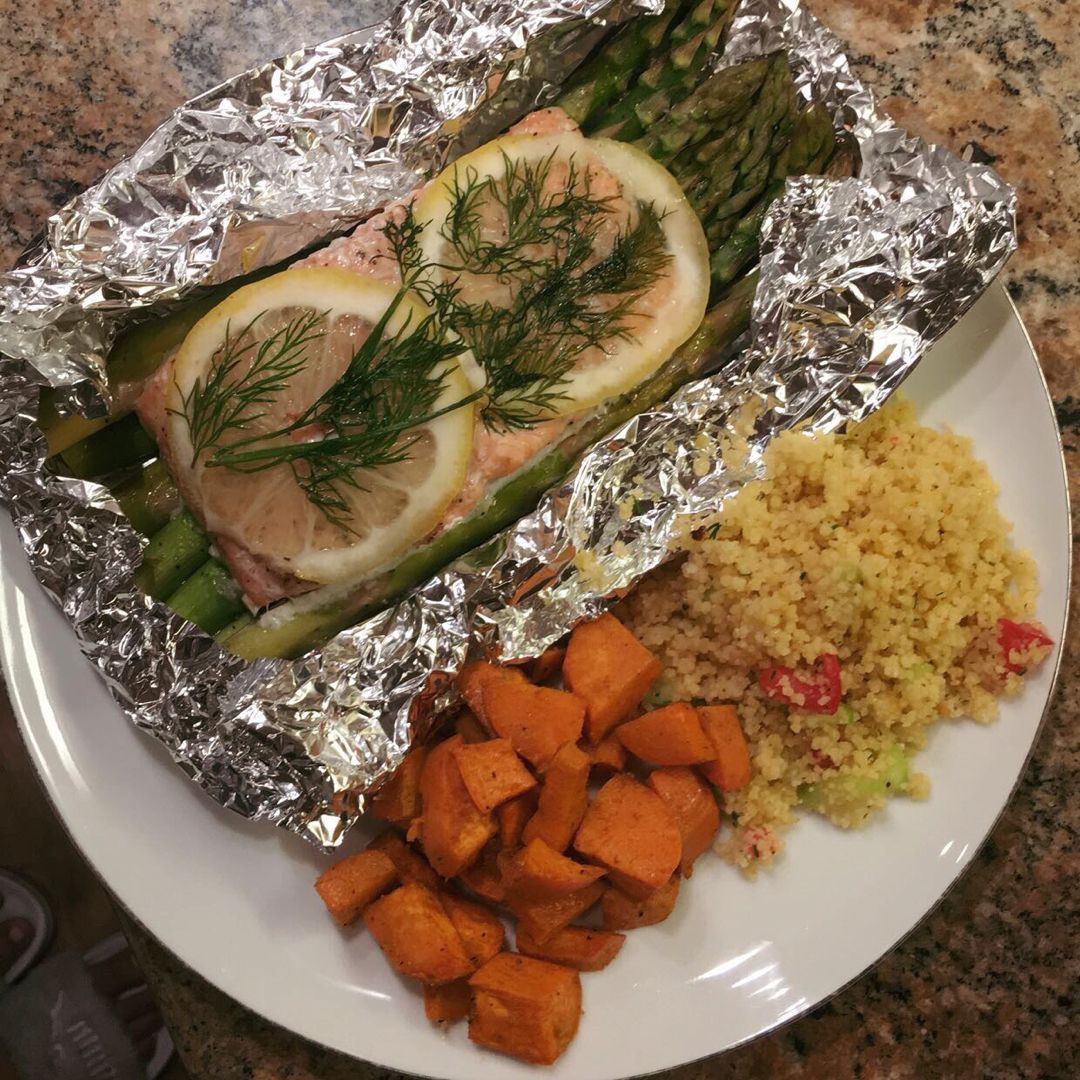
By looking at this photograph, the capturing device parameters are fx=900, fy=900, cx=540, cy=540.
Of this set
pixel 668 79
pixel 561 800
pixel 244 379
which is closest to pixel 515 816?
pixel 561 800

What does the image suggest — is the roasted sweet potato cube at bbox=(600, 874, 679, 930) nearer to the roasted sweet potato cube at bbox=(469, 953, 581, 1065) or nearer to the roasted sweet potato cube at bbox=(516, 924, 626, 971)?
the roasted sweet potato cube at bbox=(516, 924, 626, 971)

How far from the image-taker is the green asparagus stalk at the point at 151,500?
7.20 ft

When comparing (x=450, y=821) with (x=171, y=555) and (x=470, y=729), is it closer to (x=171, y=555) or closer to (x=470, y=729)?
(x=470, y=729)

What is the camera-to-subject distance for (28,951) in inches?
105

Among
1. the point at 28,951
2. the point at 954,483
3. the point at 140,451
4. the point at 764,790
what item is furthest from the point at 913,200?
the point at 28,951

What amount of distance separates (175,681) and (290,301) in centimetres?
88

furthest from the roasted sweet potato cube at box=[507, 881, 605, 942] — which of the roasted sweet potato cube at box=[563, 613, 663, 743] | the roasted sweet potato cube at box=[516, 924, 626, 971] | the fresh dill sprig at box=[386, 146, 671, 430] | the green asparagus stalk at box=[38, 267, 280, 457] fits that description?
the green asparagus stalk at box=[38, 267, 280, 457]

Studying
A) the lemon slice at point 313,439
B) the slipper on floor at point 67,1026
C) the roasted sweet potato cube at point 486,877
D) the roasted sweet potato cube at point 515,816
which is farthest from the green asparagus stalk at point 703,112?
the slipper on floor at point 67,1026

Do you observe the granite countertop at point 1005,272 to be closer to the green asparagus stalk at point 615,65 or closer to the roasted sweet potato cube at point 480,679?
the green asparagus stalk at point 615,65

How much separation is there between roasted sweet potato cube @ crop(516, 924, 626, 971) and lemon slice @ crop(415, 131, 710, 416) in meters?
1.21

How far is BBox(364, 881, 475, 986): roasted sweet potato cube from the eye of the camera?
1.96 meters

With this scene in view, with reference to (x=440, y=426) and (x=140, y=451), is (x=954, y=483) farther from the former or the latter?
(x=140, y=451)

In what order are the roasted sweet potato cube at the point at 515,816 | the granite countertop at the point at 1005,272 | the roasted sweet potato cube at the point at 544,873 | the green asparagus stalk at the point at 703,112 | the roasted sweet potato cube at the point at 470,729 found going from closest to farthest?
1. the roasted sweet potato cube at the point at 544,873
2. the roasted sweet potato cube at the point at 515,816
3. the roasted sweet potato cube at the point at 470,729
4. the green asparagus stalk at the point at 703,112
5. the granite countertop at the point at 1005,272

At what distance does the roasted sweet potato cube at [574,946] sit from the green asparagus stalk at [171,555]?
→ 3.79 feet
